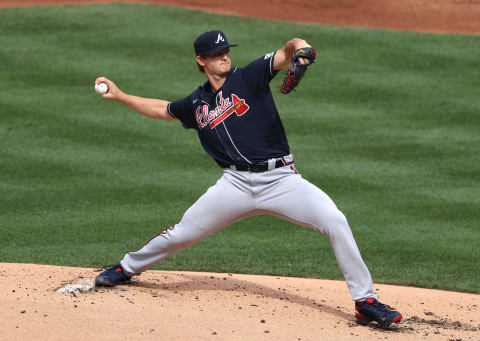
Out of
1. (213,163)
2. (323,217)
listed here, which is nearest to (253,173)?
(323,217)

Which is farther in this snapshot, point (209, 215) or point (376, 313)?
point (209, 215)

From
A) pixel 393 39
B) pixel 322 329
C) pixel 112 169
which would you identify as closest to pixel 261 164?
pixel 322 329

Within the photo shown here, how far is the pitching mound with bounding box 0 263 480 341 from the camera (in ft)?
16.2

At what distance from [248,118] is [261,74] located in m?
0.31

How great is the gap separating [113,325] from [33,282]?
1204 millimetres

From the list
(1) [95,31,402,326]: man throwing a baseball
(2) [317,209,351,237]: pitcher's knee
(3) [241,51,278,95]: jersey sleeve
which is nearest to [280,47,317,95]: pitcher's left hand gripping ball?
(1) [95,31,402,326]: man throwing a baseball

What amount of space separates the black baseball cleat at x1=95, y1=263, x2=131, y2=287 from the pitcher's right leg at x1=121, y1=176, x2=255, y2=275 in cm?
25

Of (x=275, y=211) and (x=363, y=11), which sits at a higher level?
(x=363, y=11)

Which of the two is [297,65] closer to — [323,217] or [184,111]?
[323,217]

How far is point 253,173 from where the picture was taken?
18.1 ft

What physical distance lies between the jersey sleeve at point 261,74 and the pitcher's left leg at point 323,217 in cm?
64

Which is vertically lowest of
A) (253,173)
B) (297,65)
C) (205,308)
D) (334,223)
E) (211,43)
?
(205,308)

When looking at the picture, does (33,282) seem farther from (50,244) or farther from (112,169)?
(112,169)

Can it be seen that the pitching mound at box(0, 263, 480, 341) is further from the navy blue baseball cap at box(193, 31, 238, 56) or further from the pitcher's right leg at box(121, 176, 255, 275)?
the navy blue baseball cap at box(193, 31, 238, 56)
